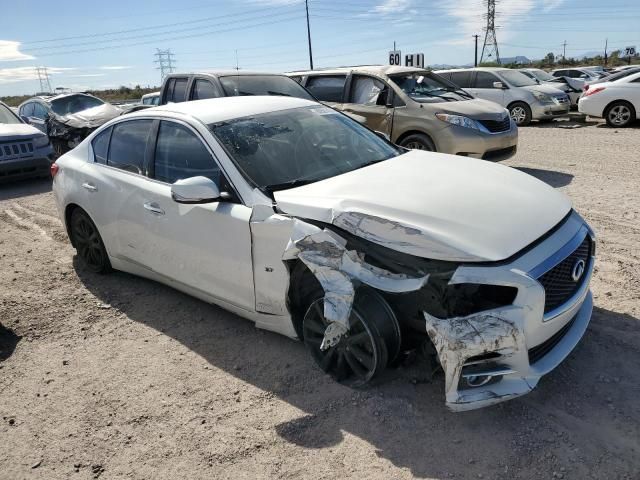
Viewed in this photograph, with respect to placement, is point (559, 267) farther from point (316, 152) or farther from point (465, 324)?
point (316, 152)

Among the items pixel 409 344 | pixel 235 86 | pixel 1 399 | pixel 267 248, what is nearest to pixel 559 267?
pixel 409 344

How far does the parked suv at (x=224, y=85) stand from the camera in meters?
7.65

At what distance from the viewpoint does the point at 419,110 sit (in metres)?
8.02

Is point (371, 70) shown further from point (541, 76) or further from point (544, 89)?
point (541, 76)


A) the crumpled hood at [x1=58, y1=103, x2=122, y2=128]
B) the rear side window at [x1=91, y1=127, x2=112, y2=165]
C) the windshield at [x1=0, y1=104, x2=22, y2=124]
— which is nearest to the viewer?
the rear side window at [x1=91, y1=127, x2=112, y2=165]

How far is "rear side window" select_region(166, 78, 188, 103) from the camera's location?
26.8ft

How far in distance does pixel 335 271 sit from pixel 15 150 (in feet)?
29.4

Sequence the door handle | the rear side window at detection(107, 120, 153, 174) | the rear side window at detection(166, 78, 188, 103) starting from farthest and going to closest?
the rear side window at detection(166, 78, 188, 103)
the rear side window at detection(107, 120, 153, 174)
the door handle

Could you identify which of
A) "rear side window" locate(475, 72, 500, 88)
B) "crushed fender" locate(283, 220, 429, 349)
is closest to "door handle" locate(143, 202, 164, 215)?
"crushed fender" locate(283, 220, 429, 349)

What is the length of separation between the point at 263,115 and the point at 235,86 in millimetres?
3972

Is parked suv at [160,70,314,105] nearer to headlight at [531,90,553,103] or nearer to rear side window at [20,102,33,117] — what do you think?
rear side window at [20,102,33,117]

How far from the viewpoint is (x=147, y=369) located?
353 cm

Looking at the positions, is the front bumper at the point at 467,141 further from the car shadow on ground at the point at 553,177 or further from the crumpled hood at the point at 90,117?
the crumpled hood at the point at 90,117

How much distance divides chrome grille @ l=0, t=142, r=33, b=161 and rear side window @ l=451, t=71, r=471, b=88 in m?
10.8
